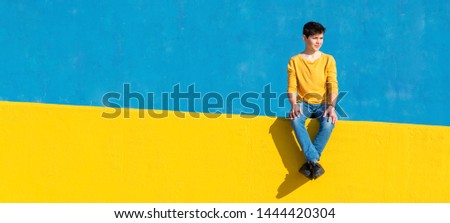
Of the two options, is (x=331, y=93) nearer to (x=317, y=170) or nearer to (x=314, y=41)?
(x=314, y=41)

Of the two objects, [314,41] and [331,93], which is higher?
[314,41]

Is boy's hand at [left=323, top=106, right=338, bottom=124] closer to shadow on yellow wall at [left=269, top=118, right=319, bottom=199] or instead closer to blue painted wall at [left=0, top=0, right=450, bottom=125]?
shadow on yellow wall at [left=269, top=118, right=319, bottom=199]

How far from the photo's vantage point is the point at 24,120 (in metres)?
6.55

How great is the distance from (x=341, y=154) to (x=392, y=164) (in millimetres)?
422

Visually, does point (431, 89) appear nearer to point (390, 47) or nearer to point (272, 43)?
point (390, 47)

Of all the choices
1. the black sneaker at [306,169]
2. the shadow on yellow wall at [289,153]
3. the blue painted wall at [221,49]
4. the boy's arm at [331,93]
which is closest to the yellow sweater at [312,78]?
the boy's arm at [331,93]

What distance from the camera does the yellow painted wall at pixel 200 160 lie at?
656 centimetres

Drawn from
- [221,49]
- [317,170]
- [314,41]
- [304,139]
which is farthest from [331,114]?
[221,49]

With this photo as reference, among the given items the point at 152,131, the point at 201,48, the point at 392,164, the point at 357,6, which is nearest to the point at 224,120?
the point at 152,131

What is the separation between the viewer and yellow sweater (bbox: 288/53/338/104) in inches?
261

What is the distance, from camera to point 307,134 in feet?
21.4

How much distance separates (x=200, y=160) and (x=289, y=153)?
0.69m

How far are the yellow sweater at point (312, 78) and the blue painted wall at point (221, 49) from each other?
2.09 m

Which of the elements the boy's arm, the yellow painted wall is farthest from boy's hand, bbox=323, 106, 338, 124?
the yellow painted wall
